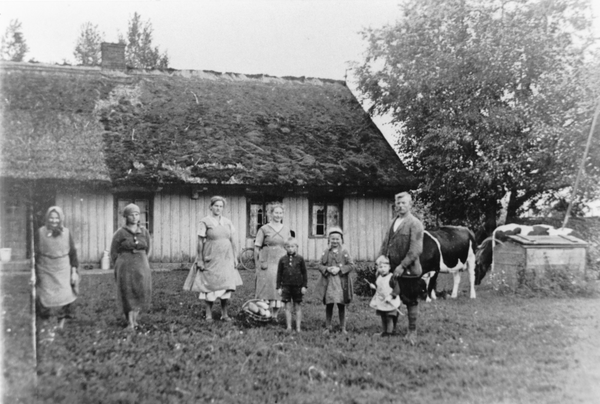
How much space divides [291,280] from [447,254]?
432 cm

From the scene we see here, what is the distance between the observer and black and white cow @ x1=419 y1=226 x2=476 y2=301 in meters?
9.59

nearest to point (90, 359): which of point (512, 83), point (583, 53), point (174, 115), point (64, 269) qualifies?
point (64, 269)

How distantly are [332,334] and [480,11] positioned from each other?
36.6 feet

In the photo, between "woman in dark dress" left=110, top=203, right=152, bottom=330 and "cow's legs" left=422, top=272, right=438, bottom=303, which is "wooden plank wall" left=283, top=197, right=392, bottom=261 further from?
"woman in dark dress" left=110, top=203, right=152, bottom=330

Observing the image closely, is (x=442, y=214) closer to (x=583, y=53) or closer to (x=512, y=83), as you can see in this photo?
(x=512, y=83)

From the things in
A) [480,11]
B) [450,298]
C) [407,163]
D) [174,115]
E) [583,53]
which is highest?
[480,11]

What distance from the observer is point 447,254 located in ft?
33.3

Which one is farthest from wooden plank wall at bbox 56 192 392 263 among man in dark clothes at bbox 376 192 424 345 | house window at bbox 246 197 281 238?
man in dark clothes at bbox 376 192 424 345

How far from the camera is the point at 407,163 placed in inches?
682

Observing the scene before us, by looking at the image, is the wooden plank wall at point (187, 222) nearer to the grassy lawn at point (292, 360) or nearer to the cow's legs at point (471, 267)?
the cow's legs at point (471, 267)

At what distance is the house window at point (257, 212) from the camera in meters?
15.5

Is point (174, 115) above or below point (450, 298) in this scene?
above

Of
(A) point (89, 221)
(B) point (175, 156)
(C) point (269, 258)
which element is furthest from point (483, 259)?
(A) point (89, 221)

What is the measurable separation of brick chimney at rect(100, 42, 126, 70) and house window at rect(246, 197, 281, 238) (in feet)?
21.2
